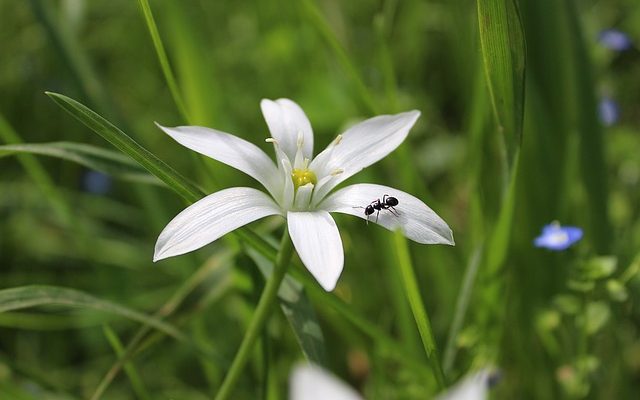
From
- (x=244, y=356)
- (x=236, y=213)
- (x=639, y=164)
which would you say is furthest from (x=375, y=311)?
(x=236, y=213)

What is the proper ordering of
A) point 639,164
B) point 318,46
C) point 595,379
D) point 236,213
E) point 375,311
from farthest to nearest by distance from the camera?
point 318,46 → point 639,164 → point 375,311 → point 595,379 → point 236,213

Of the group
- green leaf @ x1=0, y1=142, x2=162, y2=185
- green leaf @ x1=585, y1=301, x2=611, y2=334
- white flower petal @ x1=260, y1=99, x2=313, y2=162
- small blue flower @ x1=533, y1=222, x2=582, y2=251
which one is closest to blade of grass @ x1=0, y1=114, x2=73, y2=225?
green leaf @ x1=0, y1=142, x2=162, y2=185

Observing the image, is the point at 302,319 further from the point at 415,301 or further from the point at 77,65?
the point at 77,65

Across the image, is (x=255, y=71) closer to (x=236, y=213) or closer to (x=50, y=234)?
(x=50, y=234)

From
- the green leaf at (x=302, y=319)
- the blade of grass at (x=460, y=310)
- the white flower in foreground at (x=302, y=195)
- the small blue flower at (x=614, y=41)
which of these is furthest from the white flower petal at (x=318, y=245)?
the small blue flower at (x=614, y=41)

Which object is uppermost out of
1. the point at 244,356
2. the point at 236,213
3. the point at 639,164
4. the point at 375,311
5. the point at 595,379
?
the point at 639,164

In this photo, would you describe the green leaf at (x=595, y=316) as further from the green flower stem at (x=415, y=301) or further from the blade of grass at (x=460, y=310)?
the green flower stem at (x=415, y=301)

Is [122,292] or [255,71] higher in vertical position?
[255,71]
